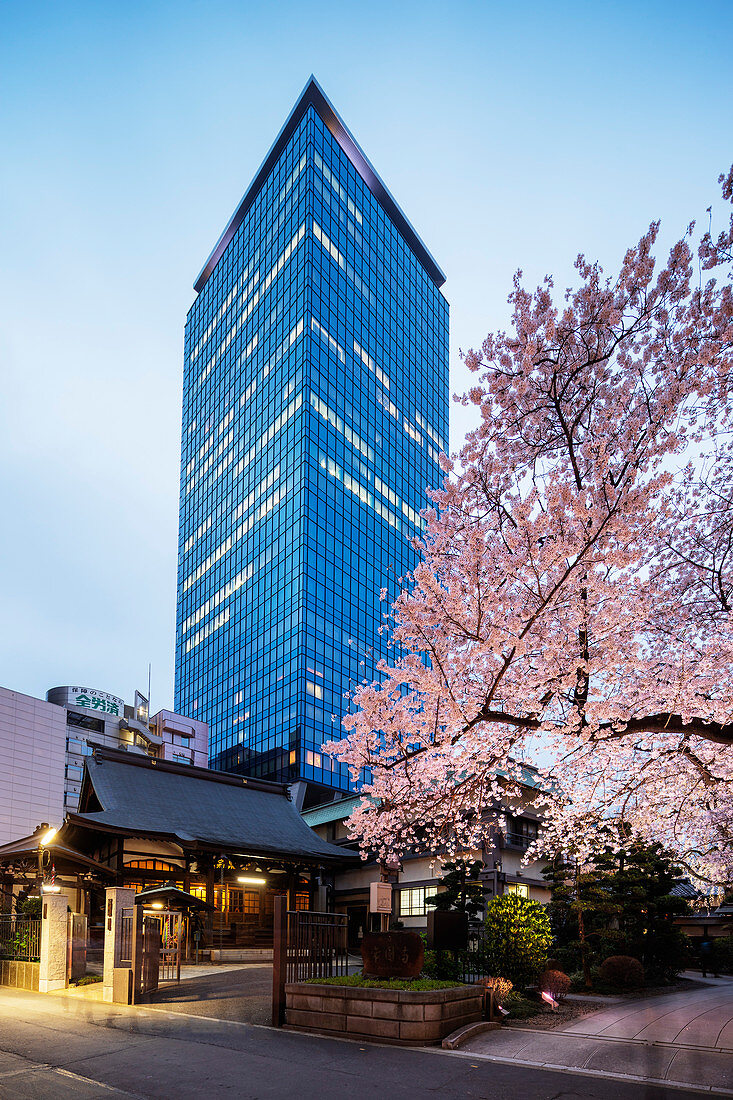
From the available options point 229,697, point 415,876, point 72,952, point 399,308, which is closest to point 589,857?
point 415,876

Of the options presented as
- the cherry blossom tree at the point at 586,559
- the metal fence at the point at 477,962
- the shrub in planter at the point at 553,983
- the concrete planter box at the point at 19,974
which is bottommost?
the concrete planter box at the point at 19,974

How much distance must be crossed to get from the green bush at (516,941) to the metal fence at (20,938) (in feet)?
39.7

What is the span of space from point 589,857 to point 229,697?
58133mm

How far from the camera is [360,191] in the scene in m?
90.9

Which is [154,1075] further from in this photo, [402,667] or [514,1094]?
[402,667]

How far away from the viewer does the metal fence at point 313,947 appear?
13.4 metres

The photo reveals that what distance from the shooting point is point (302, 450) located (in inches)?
2803

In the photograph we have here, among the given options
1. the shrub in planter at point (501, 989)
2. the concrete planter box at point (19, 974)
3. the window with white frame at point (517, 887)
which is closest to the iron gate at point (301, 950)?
the shrub in planter at point (501, 989)

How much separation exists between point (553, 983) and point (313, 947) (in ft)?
23.9

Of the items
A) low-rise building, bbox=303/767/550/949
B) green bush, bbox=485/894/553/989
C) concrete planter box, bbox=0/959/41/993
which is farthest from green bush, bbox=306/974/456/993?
low-rise building, bbox=303/767/550/949

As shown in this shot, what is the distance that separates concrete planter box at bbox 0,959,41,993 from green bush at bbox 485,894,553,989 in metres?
11.9

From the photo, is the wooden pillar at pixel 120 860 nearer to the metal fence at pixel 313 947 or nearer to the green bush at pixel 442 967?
the green bush at pixel 442 967

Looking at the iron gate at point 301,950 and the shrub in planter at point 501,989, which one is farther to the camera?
the shrub in planter at point 501,989

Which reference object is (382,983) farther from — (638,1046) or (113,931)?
(113,931)
